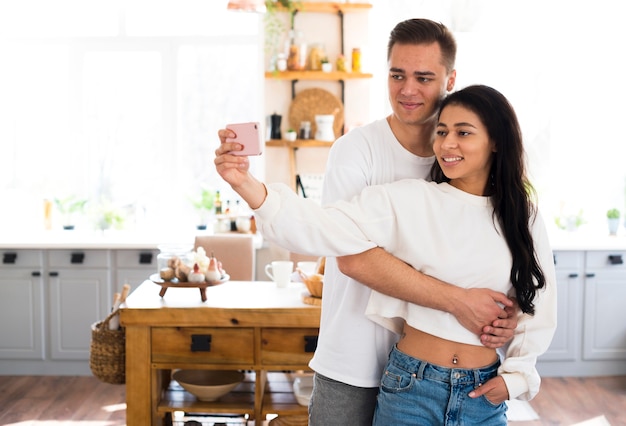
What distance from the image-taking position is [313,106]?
16.7 feet

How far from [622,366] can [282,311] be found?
2.77 m

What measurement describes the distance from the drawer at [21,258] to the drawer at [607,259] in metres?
3.34

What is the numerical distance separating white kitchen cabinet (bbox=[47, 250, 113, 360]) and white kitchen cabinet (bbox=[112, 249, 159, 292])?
66 mm

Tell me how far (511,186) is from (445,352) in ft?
1.36

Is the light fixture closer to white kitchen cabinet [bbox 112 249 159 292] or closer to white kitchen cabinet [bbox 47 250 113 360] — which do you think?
white kitchen cabinet [bbox 112 249 159 292]

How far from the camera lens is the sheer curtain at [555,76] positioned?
5.21 meters

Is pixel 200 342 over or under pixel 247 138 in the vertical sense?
under

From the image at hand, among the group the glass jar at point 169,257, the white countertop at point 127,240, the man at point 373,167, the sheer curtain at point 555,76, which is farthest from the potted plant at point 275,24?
the man at point 373,167

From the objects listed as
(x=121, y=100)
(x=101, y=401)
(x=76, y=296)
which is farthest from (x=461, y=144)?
(x=121, y=100)

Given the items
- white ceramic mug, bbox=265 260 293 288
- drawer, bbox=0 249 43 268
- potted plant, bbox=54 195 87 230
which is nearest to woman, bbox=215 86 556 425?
white ceramic mug, bbox=265 260 293 288

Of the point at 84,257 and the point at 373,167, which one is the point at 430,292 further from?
the point at 84,257

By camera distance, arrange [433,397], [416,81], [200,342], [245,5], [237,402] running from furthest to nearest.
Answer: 1. [245,5]
2. [237,402]
3. [200,342]
4. [416,81]
5. [433,397]

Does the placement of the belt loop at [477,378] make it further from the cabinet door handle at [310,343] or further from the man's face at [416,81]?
the cabinet door handle at [310,343]

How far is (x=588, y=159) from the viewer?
545 centimetres
